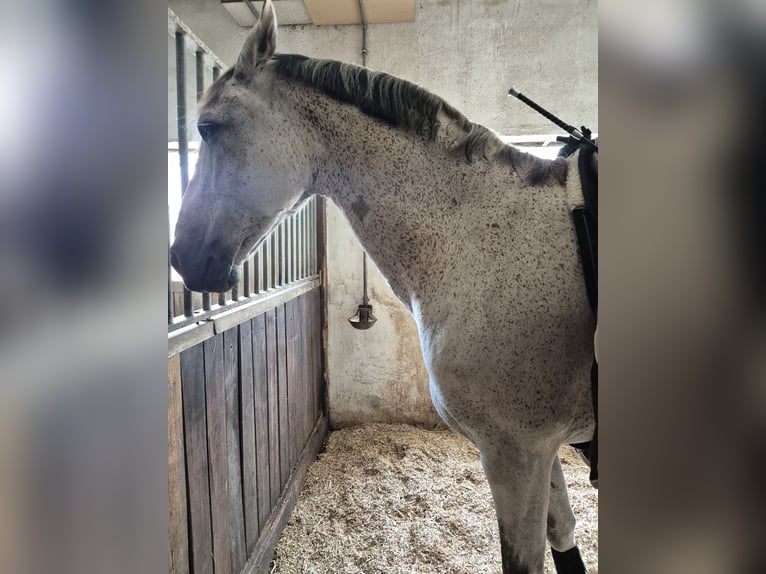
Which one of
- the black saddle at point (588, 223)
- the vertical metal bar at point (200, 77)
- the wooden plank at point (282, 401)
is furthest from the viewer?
the wooden plank at point (282, 401)

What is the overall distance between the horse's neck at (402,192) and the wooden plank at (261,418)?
27.9 inches

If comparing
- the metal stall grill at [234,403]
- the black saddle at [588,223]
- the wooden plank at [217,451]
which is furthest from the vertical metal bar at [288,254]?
the black saddle at [588,223]

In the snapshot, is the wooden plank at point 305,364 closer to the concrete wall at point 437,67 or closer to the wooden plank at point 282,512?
the wooden plank at point 282,512

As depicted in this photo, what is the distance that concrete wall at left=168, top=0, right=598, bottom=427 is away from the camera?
6.86 feet

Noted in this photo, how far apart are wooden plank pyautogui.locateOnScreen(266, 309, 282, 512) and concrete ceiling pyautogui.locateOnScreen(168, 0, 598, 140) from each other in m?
1.48

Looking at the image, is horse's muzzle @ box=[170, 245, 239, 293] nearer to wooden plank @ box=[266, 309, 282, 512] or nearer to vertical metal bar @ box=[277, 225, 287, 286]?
wooden plank @ box=[266, 309, 282, 512]

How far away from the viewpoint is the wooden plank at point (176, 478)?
2.57 feet

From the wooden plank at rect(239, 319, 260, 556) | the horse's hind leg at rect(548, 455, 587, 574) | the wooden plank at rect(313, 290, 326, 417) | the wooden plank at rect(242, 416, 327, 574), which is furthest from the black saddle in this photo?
the wooden plank at rect(313, 290, 326, 417)

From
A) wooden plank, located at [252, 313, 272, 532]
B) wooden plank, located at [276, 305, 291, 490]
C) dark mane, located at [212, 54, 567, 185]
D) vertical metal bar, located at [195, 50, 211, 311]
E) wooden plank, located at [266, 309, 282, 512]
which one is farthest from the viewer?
wooden plank, located at [276, 305, 291, 490]
